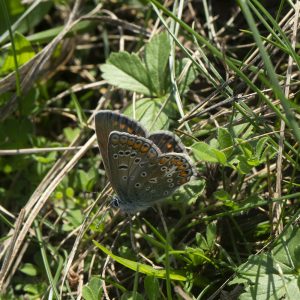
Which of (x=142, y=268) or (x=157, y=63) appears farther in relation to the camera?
(x=157, y=63)

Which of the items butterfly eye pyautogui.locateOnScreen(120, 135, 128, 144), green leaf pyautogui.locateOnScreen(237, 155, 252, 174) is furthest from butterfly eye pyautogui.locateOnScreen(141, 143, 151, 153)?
green leaf pyautogui.locateOnScreen(237, 155, 252, 174)

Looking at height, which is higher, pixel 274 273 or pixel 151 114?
pixel 151 114

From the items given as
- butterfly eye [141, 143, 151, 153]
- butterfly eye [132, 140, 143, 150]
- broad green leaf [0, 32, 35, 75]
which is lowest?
butterfly eye [141, 143, 151, 153]

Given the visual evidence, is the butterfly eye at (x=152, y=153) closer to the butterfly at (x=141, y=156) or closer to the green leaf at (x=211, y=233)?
the butterfly at (x=141, y=156)

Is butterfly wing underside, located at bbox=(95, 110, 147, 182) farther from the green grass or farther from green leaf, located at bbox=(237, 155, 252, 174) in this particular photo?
green leaf, located at bbox=(237, 155, 252, 174)

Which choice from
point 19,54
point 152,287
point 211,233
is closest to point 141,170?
point 211,233

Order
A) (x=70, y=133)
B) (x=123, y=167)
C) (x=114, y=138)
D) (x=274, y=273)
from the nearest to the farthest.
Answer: (x=274, y=273) → (x=114, y=138) → (x=123, y=167) → (x=70, y=133)

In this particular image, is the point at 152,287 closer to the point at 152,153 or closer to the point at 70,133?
the point at 152,153
